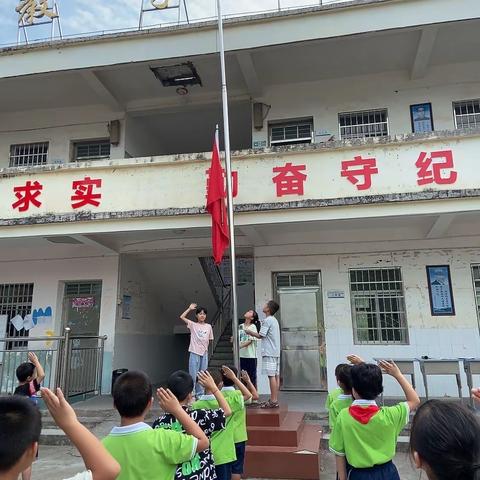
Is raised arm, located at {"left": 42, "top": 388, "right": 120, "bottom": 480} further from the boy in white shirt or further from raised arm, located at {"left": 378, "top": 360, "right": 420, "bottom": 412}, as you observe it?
raised arm, located at {"left": 378, "top": 360, "right": 420, "bottom": 412}

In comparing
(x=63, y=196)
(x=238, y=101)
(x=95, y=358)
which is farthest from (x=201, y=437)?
(x=238, y=101)

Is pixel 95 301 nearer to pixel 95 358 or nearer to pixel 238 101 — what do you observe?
pixel 95 358

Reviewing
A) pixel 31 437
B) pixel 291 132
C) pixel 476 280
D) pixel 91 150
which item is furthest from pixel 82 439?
pixel 91 150

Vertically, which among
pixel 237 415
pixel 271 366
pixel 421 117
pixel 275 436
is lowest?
pixel 275 436

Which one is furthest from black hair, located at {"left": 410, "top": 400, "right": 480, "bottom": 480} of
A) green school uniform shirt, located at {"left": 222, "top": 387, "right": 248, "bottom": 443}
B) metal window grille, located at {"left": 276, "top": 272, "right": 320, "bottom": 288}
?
metal window grille, located at {"left": 276, "top": 272, "right": 320, "bottom": 288}

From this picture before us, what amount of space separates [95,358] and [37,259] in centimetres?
271

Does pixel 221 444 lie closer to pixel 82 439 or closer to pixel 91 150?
pixel 82 439

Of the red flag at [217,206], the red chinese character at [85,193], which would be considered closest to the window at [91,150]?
the red chinese character at [85,193]

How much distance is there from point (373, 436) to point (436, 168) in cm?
519

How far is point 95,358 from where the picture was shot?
8.96 meters

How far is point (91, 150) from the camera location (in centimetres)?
1053

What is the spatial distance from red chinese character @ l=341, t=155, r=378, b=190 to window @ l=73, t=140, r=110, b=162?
5786 mm

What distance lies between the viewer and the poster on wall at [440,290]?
8.14 m

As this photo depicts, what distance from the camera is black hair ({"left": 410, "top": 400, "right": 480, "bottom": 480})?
1296 mm
